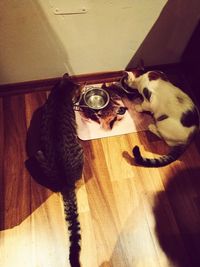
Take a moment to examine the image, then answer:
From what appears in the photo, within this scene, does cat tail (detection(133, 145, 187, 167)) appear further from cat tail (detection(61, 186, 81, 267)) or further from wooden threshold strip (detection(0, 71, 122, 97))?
wooden threshold strip (detection(0, 71, 122, 97))

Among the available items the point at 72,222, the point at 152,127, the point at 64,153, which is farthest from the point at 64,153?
the point at 152,127

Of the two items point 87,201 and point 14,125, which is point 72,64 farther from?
point 87,201

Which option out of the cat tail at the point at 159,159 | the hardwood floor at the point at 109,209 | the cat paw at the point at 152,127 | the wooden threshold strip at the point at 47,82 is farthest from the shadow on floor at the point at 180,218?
the wooden threshold strip at the point at 47,82

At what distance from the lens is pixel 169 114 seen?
1.29 m

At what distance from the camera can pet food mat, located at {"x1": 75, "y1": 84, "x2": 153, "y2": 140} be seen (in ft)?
4.81

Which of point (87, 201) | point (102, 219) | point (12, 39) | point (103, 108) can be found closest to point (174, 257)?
point (102, 219)

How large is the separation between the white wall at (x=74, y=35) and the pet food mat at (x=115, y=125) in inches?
11.3

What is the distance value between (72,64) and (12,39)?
35cm

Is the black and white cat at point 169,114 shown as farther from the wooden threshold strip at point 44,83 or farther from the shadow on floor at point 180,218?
the wooden threshold strip at point 44,83

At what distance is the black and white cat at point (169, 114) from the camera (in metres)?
1.26

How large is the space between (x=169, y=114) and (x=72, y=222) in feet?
2.24

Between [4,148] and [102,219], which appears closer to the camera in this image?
[102,219]

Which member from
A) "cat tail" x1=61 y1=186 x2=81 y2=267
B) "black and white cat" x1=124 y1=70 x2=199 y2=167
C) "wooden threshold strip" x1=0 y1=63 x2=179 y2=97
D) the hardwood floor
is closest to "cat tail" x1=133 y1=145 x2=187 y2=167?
"black and white cat" x1=124 y1=70 x2=199 y2=167

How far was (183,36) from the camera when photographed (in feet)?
4.88
